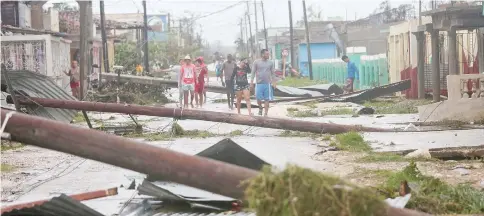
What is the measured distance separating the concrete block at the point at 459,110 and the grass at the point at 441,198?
8.47 meters

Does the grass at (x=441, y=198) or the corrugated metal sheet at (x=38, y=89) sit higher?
the corrugated metal sheet at (x=38, y=89)

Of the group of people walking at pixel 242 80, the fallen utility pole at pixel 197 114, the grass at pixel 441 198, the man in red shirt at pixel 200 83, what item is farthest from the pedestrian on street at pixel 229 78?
the grass at pixel 441 198

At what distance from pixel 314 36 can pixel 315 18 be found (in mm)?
41453

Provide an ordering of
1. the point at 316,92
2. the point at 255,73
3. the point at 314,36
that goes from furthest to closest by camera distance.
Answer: the point at 314,36 → the point at 316,92 → the point at 255,73

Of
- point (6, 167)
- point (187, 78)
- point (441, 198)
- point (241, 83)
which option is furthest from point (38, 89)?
point (441, 198)

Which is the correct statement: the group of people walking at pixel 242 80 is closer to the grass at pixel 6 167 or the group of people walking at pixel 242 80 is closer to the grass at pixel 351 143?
the grass at pixel 351 143

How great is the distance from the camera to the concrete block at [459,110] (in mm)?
16203

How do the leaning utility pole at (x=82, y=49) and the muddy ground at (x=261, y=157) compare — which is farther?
the leaning utility pole at (x=82, y=49)

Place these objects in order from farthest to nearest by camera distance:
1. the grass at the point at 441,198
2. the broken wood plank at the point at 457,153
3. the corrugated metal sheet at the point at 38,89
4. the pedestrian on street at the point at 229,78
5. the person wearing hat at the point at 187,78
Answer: the pedestrian on street at the point at 229,78 → the person wearing hat at the point at 187,78 → the corrugated metal sheet at the point at 38,89 → the broken wood plank at the point at 457,153 → the grass at the point at 441,198

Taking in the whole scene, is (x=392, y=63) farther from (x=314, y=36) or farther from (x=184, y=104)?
(x=314, y=36)

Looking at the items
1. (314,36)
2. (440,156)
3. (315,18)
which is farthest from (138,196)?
(315,18)

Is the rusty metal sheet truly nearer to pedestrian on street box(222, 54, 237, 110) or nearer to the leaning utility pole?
pedestrian on street box(222, 54, 237, 110)

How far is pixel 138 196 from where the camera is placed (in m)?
7.24

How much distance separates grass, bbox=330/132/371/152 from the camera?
12.5 m
